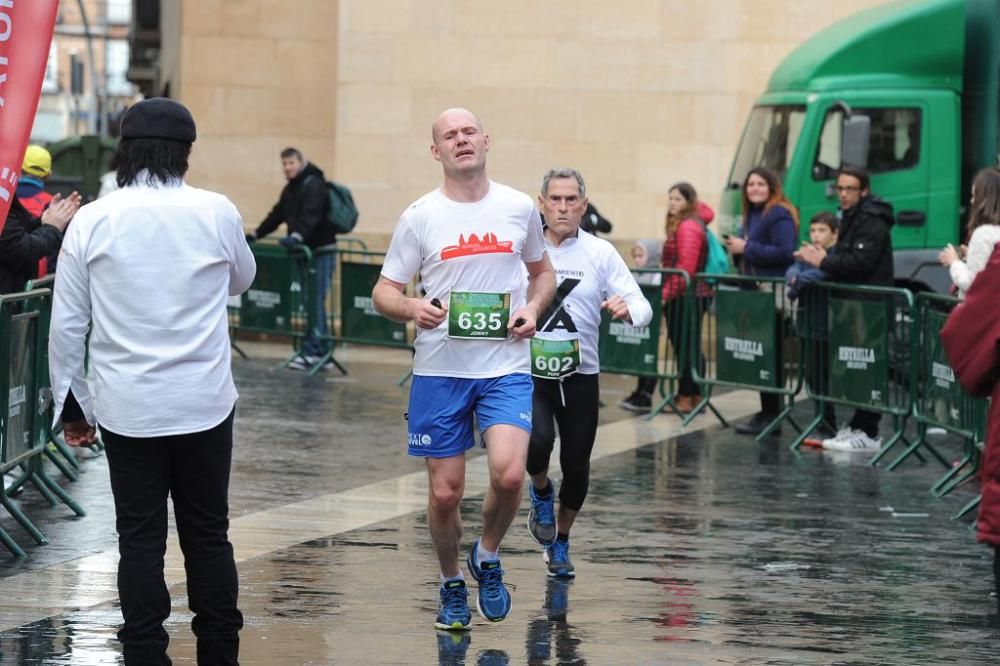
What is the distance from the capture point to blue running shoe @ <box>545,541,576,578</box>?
29.0ft

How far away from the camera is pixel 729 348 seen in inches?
604

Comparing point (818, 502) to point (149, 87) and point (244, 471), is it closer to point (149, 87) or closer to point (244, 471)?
point (244, 471)

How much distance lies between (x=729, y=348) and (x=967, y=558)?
5778mm

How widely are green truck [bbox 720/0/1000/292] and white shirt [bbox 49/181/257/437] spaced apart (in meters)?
12.7

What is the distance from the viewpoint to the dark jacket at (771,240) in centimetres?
1522

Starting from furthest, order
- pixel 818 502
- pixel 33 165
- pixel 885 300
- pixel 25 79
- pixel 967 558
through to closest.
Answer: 1. pixel 885 300
2. pixel 33 165
3. pixel 818 502
4. pixel 967 558
5. pixel 25 79

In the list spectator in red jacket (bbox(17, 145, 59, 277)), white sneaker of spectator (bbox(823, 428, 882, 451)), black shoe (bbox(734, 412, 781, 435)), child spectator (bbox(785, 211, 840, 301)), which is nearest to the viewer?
spectator in red jacket (bbox(17, 145, 59, 277))

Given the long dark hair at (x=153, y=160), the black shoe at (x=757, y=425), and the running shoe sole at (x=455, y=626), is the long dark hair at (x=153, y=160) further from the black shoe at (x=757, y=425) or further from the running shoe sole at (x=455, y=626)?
the black shoe at (x=757, y=425)

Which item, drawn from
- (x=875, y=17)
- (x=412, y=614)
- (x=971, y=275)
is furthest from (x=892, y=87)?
(x=412, y=614)

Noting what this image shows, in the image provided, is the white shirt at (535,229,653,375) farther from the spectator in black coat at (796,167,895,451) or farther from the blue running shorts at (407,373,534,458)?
the spectator in black coat at (796,167,895,451)

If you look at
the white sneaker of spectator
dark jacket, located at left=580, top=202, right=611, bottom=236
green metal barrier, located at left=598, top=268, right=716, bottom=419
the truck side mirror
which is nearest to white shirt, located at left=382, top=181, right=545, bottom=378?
dark jacket, located at left=580, top=202, right=611, bottom=236

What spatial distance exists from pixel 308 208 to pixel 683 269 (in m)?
4.38

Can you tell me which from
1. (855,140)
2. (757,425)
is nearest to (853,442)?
(757,425)

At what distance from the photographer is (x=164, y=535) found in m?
6.10
